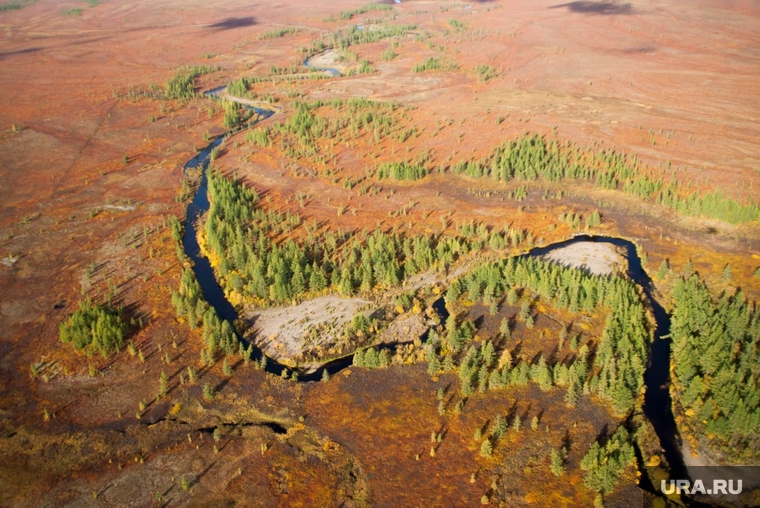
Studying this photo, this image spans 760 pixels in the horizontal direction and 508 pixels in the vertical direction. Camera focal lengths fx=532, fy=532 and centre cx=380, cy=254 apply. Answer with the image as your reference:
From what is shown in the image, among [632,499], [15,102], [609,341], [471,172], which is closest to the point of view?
[632,499]

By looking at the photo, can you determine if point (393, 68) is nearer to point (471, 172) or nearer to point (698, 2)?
point (471, 172)

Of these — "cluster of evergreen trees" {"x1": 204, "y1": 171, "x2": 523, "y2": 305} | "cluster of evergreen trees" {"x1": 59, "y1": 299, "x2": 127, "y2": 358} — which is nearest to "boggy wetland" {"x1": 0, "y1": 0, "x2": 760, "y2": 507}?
"cluster of evergreen trees" {"x1": 59, "y1": 299, "x2": 127, "y2": 358}

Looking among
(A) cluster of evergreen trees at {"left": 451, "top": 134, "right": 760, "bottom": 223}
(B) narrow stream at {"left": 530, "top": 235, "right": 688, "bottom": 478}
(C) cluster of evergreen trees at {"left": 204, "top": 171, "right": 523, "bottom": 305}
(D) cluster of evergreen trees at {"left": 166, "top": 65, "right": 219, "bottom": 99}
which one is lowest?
(B) narrow stream at {"left": 530, "top": 235, "right": 688, "bottom": 478}

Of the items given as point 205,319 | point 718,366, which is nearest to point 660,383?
point 718,366

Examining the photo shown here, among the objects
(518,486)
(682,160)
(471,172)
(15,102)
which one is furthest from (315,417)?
(15,102)

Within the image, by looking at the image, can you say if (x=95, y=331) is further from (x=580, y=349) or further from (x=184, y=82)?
(x=184, y=82)

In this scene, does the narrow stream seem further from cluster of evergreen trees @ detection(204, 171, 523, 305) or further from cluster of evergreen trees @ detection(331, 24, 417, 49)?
cluster of evergreen trees @ detection(331, 24, 417, 49)

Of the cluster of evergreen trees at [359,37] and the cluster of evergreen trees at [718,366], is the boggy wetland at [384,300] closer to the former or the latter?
the cluster of evergreen trees at [718,366]
